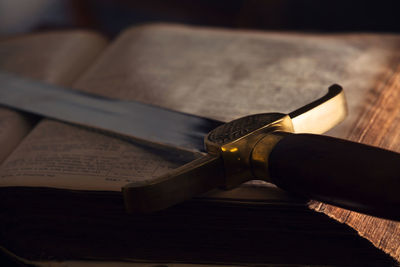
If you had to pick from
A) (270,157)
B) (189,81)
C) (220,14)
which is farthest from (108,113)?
(220,14)

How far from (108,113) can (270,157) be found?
0.26 m

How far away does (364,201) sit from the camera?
32 cm

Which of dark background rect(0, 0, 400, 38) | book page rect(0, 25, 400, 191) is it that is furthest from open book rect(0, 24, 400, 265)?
dark background rect(0, 0, 400, 38)

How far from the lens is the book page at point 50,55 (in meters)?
0.78

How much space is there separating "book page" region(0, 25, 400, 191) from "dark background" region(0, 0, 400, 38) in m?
0.39

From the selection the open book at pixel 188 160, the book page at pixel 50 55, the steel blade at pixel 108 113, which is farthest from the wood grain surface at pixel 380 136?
the book page at pixel 50 55

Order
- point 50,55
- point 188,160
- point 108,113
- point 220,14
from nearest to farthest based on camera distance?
point 188,160 → point 108,113 → point 50,55 → point 220,14

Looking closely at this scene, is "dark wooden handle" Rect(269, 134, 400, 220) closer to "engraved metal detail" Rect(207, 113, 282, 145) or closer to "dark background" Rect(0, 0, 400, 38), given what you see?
"engraved metal detail" Rect(207, 113, 282, 145)

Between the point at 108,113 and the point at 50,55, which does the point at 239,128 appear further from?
the point at 50,55

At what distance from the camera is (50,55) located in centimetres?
84

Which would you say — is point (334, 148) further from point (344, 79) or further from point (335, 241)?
point (344, 79)

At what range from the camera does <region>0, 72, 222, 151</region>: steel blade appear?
497mm

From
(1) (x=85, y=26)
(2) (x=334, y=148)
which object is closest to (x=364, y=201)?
(2) (x=334, y=148)

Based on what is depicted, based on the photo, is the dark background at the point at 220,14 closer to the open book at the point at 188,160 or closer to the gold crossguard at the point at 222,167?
the open book at the point at 188,160
